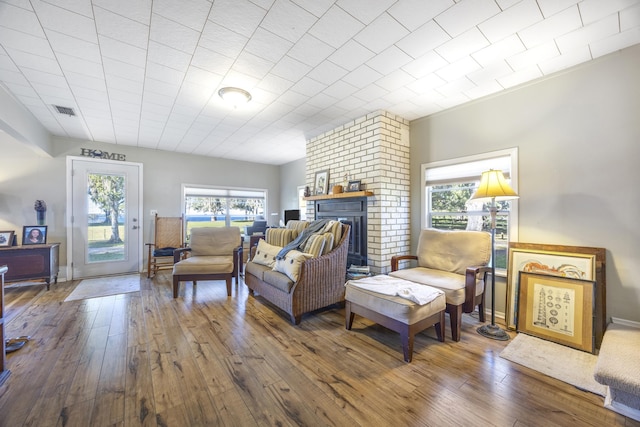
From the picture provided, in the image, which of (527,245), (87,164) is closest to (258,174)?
(87,164)

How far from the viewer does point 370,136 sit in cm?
338

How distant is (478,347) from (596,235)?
1.44 m

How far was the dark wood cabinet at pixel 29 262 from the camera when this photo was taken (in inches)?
139

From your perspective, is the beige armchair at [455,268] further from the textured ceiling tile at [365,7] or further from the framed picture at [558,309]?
the textured ceiling tile at [365,7]

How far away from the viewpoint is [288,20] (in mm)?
1759

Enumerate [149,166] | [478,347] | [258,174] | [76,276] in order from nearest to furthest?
[478,347] → [76,276] → [149,166] → [258,174]

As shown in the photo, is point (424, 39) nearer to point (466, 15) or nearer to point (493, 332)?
point (466, 15)

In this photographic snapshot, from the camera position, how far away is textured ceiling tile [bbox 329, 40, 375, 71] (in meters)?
2.03

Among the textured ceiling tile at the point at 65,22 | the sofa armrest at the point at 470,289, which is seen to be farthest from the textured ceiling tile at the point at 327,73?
the sofa armrest at the point at 470,289

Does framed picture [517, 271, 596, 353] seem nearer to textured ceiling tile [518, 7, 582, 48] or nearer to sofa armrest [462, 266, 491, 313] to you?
sofa armrest [462, 266, 491, 313]

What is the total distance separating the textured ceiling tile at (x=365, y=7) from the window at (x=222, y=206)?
4965 millimetres

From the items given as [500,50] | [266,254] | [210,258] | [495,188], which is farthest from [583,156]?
[210,258]

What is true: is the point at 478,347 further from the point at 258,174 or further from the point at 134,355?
the point at 258,174

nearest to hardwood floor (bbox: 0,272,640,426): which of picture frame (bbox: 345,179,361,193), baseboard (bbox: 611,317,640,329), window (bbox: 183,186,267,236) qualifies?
baseboard (bbox: 611,317,640,329)
